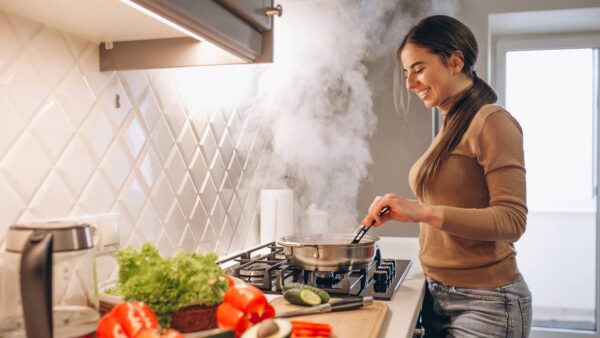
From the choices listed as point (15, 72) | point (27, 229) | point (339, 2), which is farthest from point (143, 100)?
point (339, 2)

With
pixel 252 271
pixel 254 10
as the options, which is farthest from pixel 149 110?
pixel 252 271

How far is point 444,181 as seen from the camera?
1.54 m

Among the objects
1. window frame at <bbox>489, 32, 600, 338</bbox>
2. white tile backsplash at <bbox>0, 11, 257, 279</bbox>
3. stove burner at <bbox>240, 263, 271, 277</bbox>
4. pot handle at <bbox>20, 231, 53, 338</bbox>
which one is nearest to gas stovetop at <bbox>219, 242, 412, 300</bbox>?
stove burner at <bbox>240, 263, 271, 277</bbox>

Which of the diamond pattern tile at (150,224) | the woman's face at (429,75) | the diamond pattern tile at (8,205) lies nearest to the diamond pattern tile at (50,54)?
the diamond pattern tile at (8,205)

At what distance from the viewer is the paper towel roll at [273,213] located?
231 centimetres

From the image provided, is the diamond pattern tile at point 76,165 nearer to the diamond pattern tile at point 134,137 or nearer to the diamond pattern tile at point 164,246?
the diamond pattern tile at point 134,137

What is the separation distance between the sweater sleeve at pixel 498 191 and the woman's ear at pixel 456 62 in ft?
0.66

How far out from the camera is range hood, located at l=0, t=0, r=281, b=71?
0.98 meters

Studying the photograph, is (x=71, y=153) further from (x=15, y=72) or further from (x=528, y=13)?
(x=528, y=13)

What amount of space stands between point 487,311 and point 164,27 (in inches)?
43.2

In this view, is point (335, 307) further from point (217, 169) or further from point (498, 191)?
point (217, 169)

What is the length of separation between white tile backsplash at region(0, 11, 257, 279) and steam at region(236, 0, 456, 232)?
0.57 m

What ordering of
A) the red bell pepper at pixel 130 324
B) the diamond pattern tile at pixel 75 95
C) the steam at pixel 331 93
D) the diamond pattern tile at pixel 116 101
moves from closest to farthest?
the red bell pepper at pixel 130 324, the diamond pattern tile at pixel 75 95, the diamond pattern tile at pixel 116 101, the steam at pixel 331 93

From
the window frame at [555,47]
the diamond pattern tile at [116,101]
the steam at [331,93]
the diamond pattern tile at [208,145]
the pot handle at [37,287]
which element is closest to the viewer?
the pot handle at [37,287]
